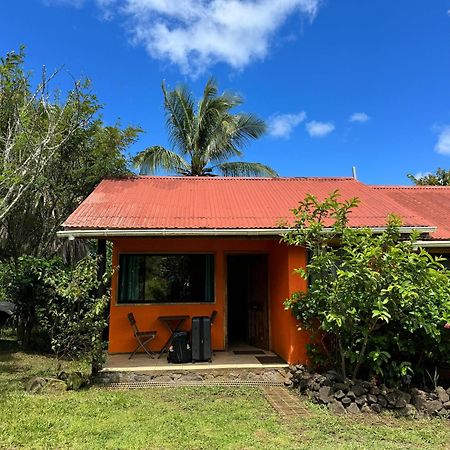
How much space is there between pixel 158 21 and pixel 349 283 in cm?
855

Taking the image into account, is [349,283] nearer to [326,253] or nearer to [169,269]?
[326,253]

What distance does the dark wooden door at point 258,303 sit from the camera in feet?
29.6

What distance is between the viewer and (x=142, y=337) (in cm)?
821

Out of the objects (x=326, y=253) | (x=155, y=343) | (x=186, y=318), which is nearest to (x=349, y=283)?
(x=326, y=253)

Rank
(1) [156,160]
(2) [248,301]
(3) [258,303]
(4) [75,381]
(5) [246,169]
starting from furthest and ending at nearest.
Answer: (5) [246,169] < (1) [156,160] < (2) [248,301] < (3) [258,303] < (4) [75,381]

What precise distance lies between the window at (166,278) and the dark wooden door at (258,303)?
129 centimetres

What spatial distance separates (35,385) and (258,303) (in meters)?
5.17

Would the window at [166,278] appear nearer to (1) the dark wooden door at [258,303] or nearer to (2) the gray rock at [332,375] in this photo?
(1) the dark wooden door at [258,303]

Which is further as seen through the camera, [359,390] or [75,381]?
[75,381]

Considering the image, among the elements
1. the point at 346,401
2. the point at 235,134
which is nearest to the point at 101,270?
the point at 346,401

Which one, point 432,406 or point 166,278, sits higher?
point 166,278

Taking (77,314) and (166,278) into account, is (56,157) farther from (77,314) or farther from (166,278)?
(77,314)

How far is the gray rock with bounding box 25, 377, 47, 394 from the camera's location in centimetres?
600

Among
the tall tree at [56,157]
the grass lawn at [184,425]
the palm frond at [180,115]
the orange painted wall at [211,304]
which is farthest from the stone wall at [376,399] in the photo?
the palm frond at [180,115]
